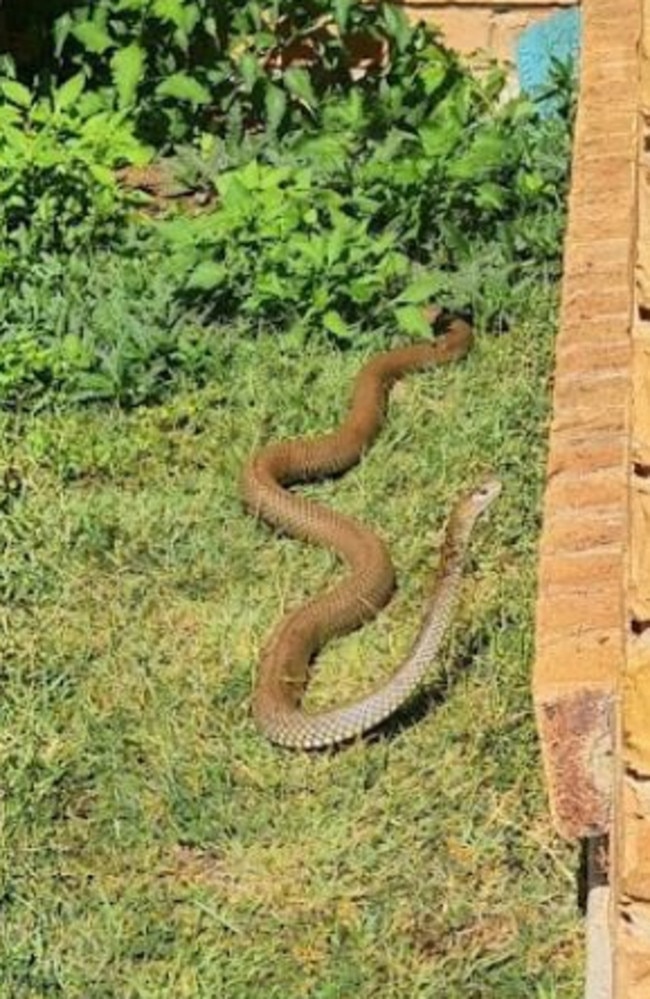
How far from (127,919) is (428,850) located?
59 centimetres

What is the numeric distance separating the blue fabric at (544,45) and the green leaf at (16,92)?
1.50 metres

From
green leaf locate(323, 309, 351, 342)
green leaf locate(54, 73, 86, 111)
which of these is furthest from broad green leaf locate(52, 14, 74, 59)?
green leaf locate(323, 309, 351, 342)

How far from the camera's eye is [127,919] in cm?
492

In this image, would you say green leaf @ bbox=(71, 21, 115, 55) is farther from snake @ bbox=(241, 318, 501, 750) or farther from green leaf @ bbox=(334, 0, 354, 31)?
snake @ bbox=(241, 318, 501, 750)

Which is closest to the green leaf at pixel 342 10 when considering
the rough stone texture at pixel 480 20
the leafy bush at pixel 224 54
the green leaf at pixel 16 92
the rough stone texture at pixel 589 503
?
the leafy bush at pixel 224 54

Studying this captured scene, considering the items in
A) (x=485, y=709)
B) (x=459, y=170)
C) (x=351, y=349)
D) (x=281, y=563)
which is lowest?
(x=485, y=709)

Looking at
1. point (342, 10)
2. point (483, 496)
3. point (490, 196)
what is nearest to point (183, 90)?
point (342, 10)

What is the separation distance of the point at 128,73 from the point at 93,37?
0.65 ft

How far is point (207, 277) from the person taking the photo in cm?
707

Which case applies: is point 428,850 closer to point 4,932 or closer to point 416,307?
point 4,932

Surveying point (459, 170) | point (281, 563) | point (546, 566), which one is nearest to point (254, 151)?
point (459, 170)

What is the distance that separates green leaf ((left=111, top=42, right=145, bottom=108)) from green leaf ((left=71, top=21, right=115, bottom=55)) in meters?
0.07

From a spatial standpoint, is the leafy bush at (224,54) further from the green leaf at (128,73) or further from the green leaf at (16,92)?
the green leaf at (16,92)

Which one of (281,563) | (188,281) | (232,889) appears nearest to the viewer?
(232,889)
